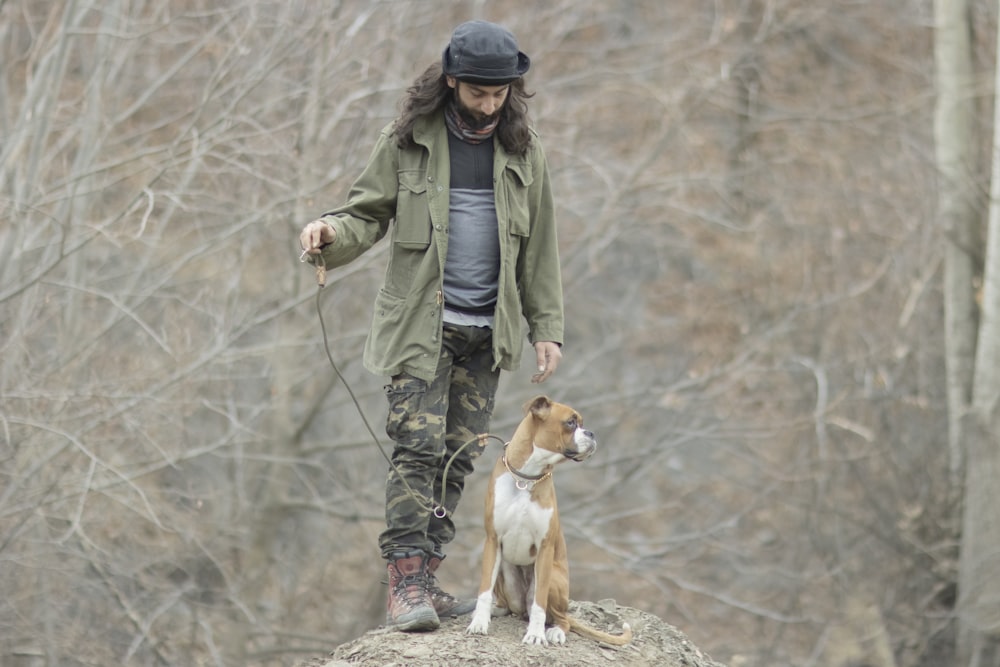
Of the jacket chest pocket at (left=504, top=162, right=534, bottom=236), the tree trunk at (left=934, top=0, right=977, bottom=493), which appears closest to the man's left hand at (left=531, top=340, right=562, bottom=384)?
the jacket chest pocket at (left=504, top=162, right=534, bottom=236)

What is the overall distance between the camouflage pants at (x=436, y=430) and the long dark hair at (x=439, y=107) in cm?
70

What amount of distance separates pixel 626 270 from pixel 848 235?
227 centimetres

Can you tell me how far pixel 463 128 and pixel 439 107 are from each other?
0.12 meters

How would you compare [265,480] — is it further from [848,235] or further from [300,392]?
[848,235]

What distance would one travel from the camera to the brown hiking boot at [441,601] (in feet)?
17.6

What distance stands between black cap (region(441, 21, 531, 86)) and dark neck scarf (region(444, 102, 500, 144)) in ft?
0.74

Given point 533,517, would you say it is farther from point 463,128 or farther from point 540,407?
point 463,128

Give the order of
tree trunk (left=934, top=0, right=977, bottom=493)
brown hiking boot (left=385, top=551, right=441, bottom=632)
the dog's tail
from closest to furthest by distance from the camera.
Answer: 1. brown hiking boot (left=385, top=551, right=441, bottom=632)
2. the dog's tail
3. tree trunk (left=934, top=0, right=977, bottom=493)

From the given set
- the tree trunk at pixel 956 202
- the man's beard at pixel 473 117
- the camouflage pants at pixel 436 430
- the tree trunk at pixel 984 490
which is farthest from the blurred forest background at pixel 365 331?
the man's beard at pixel 473 117

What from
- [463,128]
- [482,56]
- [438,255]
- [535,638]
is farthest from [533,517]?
[482,56]

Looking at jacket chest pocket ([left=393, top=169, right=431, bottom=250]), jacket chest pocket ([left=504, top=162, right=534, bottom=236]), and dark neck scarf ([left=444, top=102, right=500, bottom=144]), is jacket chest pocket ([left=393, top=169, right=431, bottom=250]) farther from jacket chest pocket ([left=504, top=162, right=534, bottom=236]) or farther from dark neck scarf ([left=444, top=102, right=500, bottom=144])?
jacket chest pocket ([left=504, top=162, right=534, bottom=236])

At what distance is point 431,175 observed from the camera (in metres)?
5.08

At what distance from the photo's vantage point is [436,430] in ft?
16.9

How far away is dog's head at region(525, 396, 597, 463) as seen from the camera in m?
4.87
